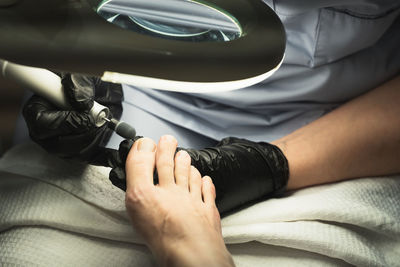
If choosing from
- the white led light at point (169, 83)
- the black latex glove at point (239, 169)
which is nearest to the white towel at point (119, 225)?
the black latex glove at point (239, 169)

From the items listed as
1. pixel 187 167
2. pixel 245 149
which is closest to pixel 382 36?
pixel 245 149

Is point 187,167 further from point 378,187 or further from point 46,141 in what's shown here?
point 378,187

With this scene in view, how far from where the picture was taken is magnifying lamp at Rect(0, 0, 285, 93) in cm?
37

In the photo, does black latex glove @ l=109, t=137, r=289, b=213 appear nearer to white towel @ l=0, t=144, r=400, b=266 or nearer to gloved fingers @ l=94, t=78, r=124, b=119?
white towel @ l=0, t=144, r=400, b=266

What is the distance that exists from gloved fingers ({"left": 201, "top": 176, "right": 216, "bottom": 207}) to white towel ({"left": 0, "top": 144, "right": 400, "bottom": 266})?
0.19 ft

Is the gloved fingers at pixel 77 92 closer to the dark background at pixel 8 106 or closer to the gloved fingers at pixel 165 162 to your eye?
the gloved fingers at pixel 165 162

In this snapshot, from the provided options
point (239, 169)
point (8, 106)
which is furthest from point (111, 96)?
point (8, 106)

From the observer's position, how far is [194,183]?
0.63 meters

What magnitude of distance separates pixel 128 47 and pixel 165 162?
273 millimetres

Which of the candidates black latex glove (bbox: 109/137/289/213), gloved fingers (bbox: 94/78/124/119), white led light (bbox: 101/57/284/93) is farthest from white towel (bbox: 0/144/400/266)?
white led light (bbox: 101/57/284/93)

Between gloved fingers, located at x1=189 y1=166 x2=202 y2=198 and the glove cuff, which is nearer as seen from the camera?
gloved fingers, located at x1=189 y1=166 x2=202 y2=198

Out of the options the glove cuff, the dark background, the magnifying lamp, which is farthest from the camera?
the dark background

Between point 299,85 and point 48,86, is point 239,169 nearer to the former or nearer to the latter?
point 299,85

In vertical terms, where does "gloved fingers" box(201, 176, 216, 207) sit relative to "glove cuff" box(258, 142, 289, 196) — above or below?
above
